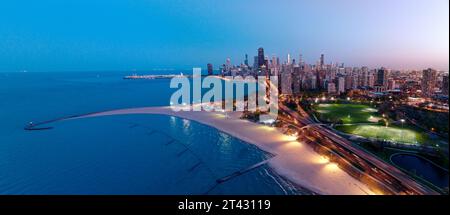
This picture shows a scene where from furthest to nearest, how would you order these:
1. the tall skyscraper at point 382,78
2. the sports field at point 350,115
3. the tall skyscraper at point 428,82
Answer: the tall skyscraper at point 382,78 → the tall skyscraper at point 428,82 → the sports field at point 350,115

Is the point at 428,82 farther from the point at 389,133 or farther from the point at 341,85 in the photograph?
the point at 341,85

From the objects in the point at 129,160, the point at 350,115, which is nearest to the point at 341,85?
the point at 350,115

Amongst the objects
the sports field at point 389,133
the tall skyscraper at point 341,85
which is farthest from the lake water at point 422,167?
the tall skyscraper at point 341,85

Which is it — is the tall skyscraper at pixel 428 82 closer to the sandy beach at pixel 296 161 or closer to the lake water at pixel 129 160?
the sandy beach at pixel 296 161

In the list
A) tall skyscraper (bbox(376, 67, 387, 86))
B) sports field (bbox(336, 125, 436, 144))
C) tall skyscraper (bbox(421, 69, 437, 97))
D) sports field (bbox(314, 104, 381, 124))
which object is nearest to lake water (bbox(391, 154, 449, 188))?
sports field (bbox(336, 125, 436, 144))

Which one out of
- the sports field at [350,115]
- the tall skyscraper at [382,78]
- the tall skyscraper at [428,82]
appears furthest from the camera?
the tall skyscraper at [382,78]
